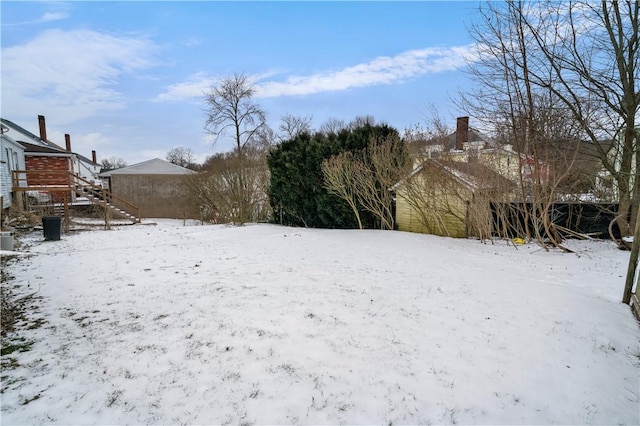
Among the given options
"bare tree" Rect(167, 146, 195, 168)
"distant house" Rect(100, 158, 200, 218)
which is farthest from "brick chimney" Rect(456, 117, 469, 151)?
"bare tree" Rect(167, 146, 195, 168)

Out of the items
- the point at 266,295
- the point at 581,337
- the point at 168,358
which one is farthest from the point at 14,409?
the point at 581,337

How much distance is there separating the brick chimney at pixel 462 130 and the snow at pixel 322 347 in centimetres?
553

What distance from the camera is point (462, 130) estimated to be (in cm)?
1053

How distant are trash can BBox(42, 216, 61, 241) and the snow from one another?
5.01 metres

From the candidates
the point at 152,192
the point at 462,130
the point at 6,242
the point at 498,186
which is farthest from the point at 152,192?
the point at 498,186

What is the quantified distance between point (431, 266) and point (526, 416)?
433cm

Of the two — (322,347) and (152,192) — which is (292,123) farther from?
(322,347)

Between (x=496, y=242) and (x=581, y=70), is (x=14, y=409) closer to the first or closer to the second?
(x=496, y=242)

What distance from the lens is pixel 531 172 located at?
327 inches

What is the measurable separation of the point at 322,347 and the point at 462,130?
386 inches

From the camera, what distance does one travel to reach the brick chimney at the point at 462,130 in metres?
10.0

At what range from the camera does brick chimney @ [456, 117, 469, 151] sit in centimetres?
1004

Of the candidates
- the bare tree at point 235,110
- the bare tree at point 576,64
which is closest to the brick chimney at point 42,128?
the bare tree at point 235,110

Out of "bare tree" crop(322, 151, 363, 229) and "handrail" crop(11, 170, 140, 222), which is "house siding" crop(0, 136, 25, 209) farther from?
Result: "bare tree" crop(322, 151, 363, 229)
